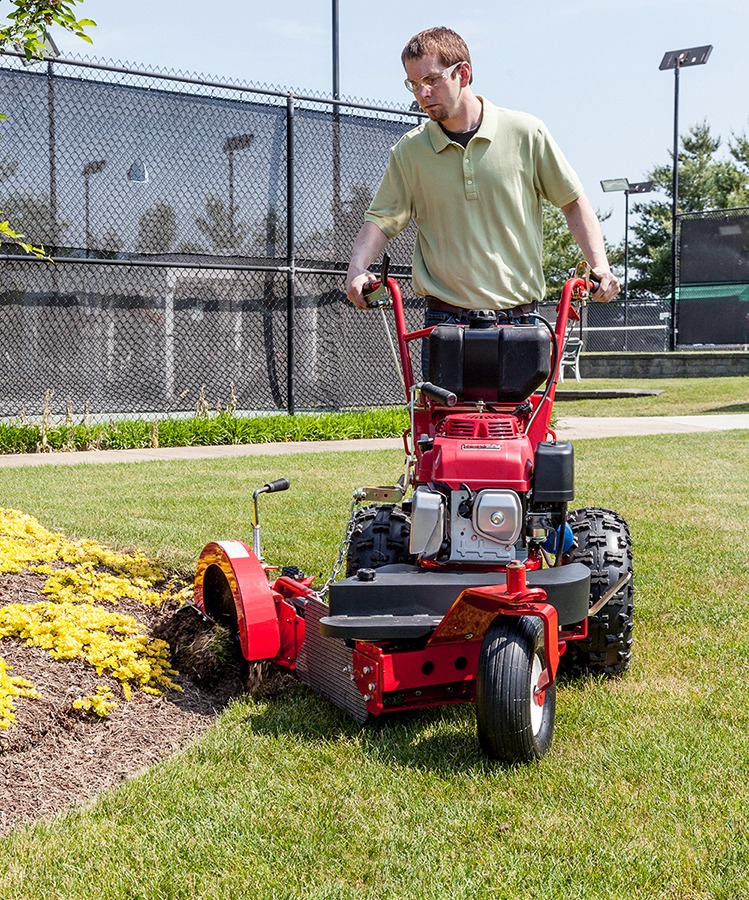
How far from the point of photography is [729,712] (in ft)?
10.8

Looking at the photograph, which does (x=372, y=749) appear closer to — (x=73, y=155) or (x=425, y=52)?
(x=425, y=52)

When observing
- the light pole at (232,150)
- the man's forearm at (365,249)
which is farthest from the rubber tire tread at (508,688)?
the light pole at (232,150)

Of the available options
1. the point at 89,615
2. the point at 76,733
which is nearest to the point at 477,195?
the point at 89,615

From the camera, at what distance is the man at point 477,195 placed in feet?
12.1

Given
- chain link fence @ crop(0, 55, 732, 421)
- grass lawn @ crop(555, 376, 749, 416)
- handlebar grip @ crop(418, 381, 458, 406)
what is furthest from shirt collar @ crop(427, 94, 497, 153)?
grass lawn @ crop(555, 376, 749, 416)

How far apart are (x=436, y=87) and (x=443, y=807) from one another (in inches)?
87.6

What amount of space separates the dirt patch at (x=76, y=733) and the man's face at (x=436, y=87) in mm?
1963

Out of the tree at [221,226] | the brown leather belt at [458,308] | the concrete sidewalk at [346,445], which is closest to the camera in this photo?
the brown leather belt at [458,308]

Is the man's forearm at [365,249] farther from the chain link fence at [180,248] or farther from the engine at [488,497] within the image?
the chain link fence at [180,248]

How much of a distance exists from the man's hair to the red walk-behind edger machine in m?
0.73

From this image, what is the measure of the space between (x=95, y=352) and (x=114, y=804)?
8285 mm

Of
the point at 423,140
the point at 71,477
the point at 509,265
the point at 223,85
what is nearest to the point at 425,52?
the point at 423,140

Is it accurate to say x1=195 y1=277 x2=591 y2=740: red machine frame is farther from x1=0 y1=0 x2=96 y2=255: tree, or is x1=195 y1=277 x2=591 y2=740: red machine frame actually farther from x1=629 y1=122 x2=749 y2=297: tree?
x1=629 y1=122 x2=749 y2=297: tree

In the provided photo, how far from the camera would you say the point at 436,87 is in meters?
3.58
